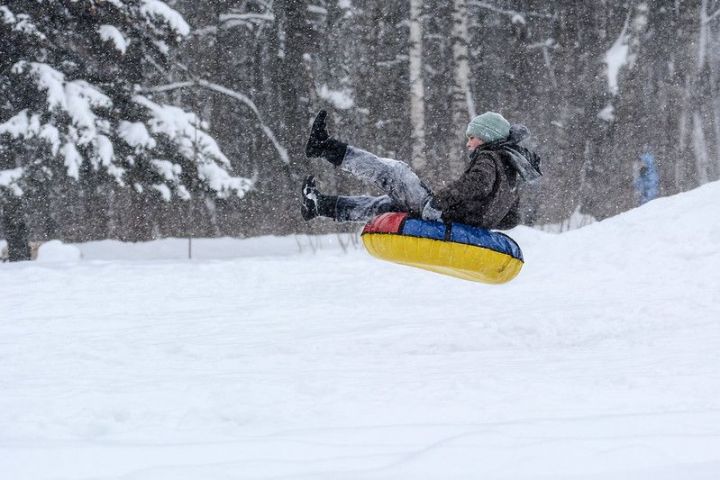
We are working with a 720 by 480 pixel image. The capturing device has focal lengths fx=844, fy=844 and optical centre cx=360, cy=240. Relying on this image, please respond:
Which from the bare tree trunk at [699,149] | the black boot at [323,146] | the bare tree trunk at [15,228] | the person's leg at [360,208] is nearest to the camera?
the black boot at [323,146]

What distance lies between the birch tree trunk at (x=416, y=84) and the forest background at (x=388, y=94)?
188cm

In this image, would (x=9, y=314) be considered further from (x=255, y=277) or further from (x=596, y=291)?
(x=596, y=291)

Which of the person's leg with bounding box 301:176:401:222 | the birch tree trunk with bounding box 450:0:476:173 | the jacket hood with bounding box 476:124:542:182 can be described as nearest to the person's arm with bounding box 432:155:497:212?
the jacket hood with bounding box 476:124:542:182

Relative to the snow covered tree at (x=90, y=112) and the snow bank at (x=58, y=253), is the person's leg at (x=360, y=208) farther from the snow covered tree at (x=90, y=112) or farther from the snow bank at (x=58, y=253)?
the snow bank at (x=58, y=253)

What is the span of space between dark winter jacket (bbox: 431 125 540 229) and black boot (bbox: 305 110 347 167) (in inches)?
32.3

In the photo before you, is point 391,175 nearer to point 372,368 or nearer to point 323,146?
point 323,146

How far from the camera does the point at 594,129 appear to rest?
20.2 metres

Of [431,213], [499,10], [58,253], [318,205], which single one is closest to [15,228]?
[58,253]

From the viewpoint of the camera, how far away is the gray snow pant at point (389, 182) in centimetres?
600

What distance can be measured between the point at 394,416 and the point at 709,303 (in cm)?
428

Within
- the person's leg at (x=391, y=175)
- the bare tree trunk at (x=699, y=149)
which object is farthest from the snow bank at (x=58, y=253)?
the bare tree trunk at (x=699, y=149)

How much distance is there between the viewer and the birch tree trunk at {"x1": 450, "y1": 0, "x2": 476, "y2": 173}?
13883 millimetres

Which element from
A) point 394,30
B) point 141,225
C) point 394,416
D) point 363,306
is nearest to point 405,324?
point 363,306

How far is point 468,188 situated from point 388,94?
44.8 feet
